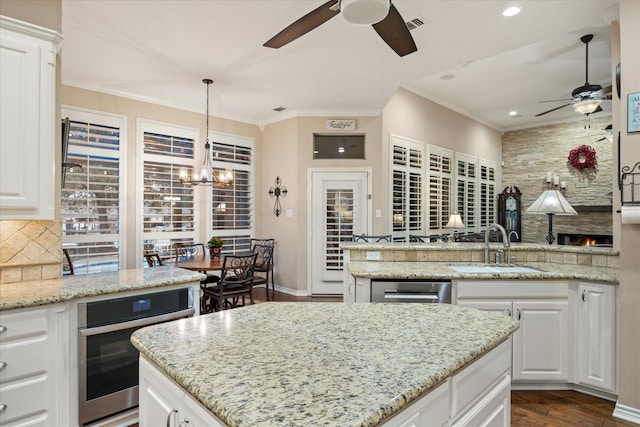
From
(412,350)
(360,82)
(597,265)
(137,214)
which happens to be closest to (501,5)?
(360,82)

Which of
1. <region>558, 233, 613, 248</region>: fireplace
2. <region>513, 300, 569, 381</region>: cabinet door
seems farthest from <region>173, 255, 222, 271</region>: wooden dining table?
<region>558, 233, 613, 248</region>: fireplace

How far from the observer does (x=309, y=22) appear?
7.88 ft

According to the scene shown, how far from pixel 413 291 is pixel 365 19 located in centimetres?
189

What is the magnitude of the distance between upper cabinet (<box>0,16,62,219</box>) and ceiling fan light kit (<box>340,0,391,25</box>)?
5.94 feet

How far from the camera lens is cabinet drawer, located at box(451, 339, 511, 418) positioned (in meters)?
1.07

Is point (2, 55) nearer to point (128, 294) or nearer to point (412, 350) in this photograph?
point (128, 294)

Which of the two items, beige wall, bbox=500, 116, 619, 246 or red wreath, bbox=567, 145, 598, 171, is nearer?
beige wall, bbox=500, 116, 619, 246

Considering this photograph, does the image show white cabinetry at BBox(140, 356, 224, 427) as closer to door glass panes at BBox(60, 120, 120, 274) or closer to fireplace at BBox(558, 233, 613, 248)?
door glass panes at BBox(60, 120, 120, 274)

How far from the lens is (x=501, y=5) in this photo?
2830 millimetres

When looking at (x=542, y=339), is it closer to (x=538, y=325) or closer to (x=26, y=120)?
(x=538, y=325)

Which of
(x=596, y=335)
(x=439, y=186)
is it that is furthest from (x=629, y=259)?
(x=439, y=186)

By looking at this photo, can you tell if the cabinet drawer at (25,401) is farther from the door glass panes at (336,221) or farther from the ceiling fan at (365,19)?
the door glass panes at (336,221)

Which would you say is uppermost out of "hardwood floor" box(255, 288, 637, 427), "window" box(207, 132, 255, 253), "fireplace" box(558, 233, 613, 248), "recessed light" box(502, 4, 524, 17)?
"recessed light" box(502, 4, 524, 17)

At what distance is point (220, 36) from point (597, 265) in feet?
12.8
